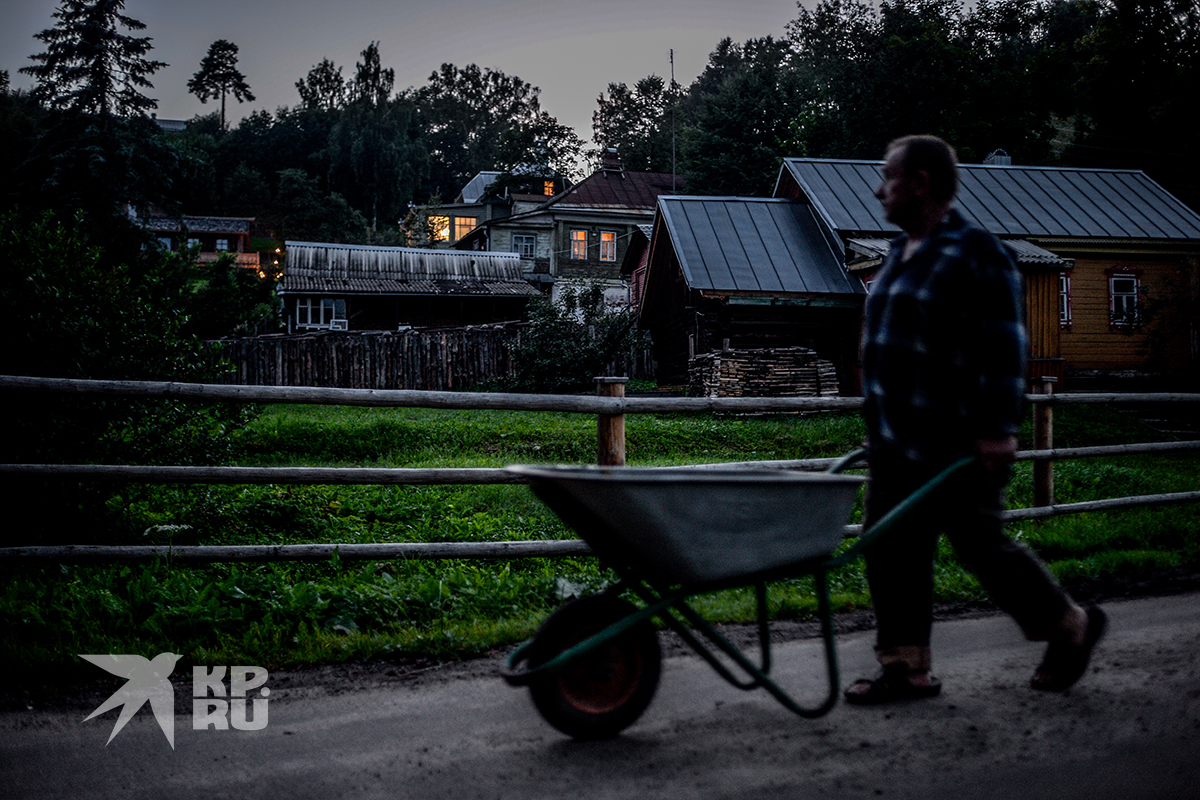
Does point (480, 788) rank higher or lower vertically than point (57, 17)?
lower

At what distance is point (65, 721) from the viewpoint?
111 inches

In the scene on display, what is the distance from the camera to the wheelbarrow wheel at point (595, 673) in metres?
2.43

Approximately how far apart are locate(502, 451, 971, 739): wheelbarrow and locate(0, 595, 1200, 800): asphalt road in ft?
0.60

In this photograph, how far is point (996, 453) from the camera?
242 cm

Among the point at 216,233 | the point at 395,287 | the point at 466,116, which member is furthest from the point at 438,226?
the point at 466,116

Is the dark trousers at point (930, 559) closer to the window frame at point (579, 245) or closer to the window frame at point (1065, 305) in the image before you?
the window frame at point (1065, 305)

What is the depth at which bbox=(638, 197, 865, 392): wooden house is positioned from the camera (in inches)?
657

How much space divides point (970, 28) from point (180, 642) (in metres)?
37.5

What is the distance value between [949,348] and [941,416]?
22cm

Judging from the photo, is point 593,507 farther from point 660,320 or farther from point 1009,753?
point 660,320

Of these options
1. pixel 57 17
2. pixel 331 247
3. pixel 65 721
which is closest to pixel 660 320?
pixel 331 247

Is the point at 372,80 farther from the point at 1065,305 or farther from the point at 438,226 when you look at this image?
the point at 1065,305

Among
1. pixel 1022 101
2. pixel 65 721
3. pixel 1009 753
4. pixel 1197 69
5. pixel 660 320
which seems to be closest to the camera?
pixel 1009 753

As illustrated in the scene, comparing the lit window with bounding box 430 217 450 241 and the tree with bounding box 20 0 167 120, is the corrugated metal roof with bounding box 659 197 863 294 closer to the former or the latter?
the tree with bounding box 20 0 167 120
